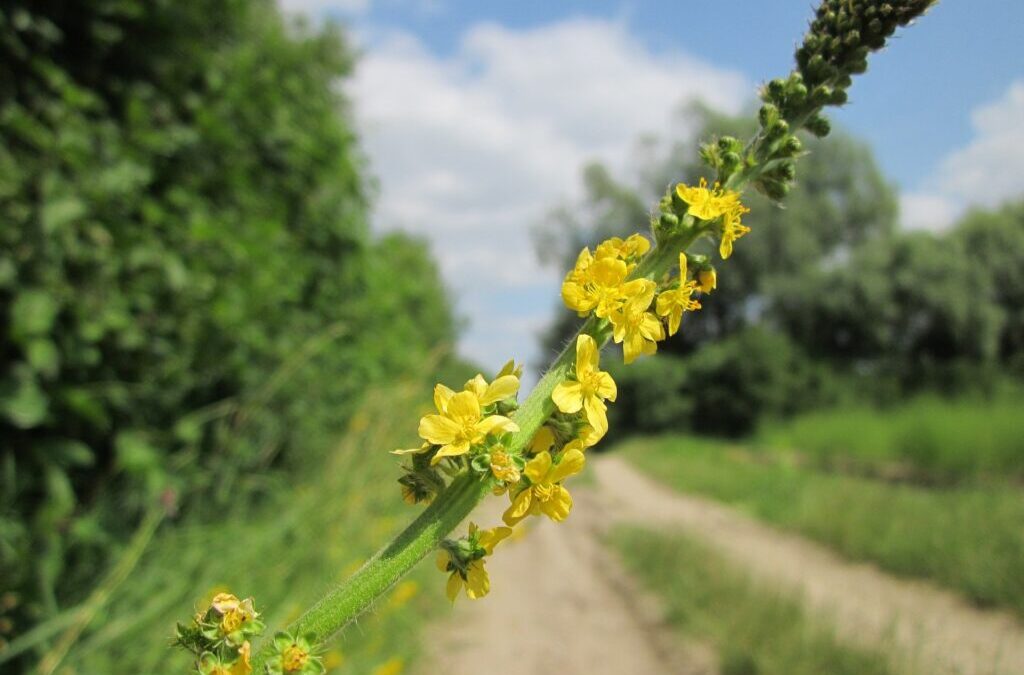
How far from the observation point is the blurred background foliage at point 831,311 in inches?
987

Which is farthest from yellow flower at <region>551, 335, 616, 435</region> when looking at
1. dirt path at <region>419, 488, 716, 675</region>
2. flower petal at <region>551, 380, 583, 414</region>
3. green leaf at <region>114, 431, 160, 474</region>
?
dirt path at <region>419, 488, 716, 675</region>

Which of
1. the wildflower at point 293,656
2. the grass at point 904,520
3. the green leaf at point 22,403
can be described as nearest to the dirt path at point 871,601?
the grass at point 904,520

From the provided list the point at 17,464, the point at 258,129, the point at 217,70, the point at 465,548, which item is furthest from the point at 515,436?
the point at 258,129

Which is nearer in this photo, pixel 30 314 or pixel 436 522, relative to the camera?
pixel 436 522

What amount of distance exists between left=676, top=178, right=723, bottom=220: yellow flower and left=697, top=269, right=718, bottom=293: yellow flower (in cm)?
8

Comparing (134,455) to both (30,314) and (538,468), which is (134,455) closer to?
(30,314)

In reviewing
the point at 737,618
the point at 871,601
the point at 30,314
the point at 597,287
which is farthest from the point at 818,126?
the point at 871,601

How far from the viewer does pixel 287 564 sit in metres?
4.02

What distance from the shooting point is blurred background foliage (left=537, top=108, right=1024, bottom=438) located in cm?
2508

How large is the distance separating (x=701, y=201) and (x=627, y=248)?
12 centimetres

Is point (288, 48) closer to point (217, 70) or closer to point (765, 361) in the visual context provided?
Result: point (217, 70)

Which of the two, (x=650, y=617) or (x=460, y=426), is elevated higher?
(x=650, y=617)

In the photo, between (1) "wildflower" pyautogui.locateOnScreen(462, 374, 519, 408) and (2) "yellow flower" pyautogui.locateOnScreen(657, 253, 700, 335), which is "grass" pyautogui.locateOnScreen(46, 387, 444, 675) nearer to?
(1) "wildflower" pyautogui.locateOnScreen(462, 374, 519, 408)

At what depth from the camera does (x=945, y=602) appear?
7.12m
